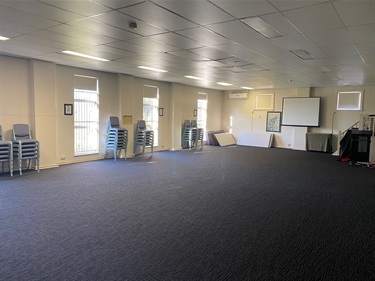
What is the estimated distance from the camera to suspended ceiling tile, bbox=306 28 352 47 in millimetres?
3949

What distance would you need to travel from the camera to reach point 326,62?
6.09 m

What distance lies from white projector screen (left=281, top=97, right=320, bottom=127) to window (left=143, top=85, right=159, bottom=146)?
5514 millimetres

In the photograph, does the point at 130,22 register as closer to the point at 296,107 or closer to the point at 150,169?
the point at 150,169

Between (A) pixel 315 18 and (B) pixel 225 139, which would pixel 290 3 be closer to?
(A) pixel 315 18

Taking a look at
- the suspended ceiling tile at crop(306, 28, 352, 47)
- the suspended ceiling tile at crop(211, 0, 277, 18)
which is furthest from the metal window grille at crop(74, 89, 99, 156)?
the suspended ceiling tile at crop(306, 28, 352, 47)

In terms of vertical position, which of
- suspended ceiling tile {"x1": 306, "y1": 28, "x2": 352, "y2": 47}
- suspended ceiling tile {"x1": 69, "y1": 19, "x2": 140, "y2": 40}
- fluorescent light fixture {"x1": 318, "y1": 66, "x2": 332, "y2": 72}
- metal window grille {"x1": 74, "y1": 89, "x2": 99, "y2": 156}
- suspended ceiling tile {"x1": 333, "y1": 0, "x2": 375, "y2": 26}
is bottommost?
metal window grille {"x1": 74, "y1": 89, "x2": 99, "y2": 156}

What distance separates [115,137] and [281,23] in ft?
18.5

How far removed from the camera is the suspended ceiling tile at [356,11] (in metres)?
2.98

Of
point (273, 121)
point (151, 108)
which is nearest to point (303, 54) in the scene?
point (151, 108)

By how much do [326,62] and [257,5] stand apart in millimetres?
3789

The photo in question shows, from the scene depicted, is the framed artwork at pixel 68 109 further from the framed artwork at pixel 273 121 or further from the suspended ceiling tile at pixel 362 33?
the framed artwork at pixel 273 121

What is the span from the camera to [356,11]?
3.19m

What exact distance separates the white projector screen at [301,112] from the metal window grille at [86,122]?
7757 millimetres

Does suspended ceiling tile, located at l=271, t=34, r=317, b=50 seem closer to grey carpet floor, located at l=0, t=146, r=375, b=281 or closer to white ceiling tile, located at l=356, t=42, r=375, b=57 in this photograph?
white ceiling tile, located at l=356, t=42, r=375, b=57
